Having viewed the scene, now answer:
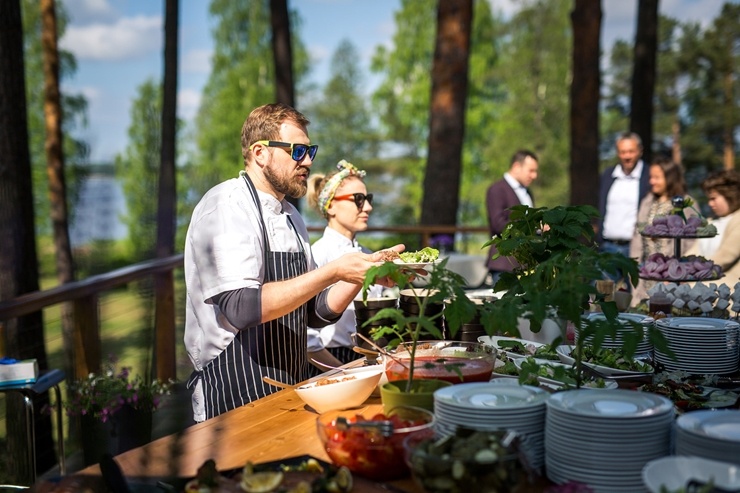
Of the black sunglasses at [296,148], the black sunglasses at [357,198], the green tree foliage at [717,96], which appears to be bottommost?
the black sunglasses at [357,198]

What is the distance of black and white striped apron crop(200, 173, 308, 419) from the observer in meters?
2.67

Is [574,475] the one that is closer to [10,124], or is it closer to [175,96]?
[10,124]

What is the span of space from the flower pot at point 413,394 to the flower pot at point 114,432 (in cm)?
319

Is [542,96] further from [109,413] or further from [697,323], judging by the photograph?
[697,323]

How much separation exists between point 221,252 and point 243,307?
18 centimetres

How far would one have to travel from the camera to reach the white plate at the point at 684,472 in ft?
4.32

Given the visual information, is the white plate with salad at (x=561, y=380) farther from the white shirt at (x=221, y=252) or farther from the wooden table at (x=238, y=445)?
the white shirt at (x=221, y=252)

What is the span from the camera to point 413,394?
1.83 m

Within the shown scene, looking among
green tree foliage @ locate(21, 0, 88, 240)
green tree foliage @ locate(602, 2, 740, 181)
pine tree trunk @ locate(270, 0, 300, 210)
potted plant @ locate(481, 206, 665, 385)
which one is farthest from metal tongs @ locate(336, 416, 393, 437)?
green tree foliage @ locate(602, 2, 740, 181)

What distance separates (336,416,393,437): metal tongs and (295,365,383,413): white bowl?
15.7 inches

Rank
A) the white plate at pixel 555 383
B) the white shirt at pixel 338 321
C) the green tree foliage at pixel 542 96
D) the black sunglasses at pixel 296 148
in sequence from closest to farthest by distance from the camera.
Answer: the white plate at pixel 555 383 < the black sunglasses at pixel 296 148 < the white shirt at pixel 338 321 < the green tree foliage at pixel 542 96

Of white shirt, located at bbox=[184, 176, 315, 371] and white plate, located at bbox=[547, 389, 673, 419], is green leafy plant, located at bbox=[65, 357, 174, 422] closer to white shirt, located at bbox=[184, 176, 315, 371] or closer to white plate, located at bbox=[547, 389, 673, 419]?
white shirt, located at bbox=[184, 176, 315, 371]

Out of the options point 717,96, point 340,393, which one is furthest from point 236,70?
point 340,393

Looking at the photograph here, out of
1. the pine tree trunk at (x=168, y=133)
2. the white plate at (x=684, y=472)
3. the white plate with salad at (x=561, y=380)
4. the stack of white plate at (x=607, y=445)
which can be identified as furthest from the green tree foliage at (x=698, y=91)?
the white plate at (x=684, y=472)
